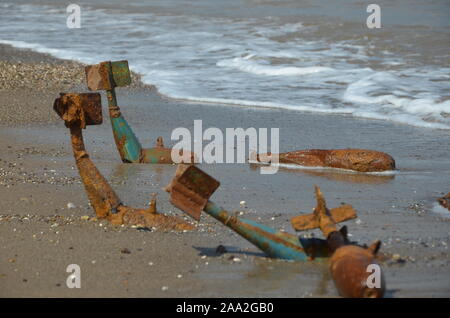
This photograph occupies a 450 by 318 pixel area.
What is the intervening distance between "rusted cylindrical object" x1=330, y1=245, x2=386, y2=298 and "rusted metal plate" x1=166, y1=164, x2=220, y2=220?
651mm

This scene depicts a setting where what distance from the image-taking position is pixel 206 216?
14.5ft

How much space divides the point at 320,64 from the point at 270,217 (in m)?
7.09

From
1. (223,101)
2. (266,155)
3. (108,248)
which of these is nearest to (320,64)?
(223,101)

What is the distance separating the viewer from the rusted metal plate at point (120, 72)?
5.11 meters

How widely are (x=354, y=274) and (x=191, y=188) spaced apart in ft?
2.76

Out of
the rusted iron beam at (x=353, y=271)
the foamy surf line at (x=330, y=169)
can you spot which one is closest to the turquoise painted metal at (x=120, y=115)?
the foamy surf line at (x=330, y=169)

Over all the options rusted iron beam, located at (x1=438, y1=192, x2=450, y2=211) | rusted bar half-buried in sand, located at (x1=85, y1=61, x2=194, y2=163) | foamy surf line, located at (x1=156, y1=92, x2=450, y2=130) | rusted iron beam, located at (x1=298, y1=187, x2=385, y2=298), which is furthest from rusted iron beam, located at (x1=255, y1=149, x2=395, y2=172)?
rusted iron beam, located at (x1=298, y1=187, x2=385, y2=298)

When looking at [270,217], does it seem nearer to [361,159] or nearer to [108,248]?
[108,248]

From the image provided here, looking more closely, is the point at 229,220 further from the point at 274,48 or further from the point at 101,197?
the point at 274,48

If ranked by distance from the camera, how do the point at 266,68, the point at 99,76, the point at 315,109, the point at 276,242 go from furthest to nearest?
the point at 266,68 → the point at 315,109 → the point at 99,76 → the point at 276,242

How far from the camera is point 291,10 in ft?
62.2

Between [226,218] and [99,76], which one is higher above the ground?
[99,76]

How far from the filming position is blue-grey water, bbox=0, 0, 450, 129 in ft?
29.3

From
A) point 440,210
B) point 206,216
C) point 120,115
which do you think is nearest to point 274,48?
point 120,115
